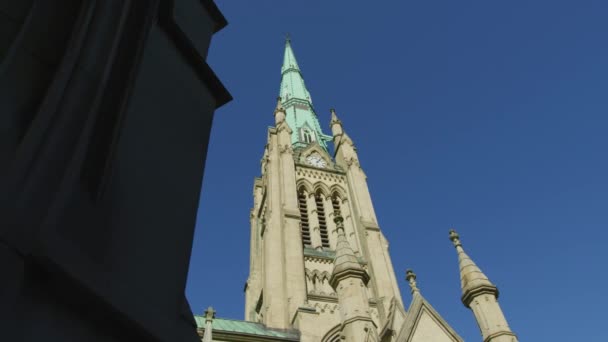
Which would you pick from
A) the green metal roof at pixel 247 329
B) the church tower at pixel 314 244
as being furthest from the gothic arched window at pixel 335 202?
the green metal roof at pixel 247 329

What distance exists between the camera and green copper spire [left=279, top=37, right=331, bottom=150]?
48675mm

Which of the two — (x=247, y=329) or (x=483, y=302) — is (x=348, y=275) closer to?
(x=483, y=302)

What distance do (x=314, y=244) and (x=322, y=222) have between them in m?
3.02

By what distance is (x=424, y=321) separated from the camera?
1623 cm

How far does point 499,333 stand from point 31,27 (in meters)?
11.6

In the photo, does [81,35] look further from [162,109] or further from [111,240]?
[111,240]

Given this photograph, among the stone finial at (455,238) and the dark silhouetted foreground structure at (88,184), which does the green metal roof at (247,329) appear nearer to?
the stone finial at (455,238)

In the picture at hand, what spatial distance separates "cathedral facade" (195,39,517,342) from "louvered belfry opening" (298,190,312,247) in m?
0.07

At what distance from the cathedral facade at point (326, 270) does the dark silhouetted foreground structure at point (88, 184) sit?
8179 mm

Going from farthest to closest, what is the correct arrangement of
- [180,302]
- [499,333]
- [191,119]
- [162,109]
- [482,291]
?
[482,291]
[499,333]
[191,119]
[162,109]
[180,302]

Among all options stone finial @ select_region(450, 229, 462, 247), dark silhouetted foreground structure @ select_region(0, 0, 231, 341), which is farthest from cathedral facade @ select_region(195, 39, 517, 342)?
dark silhouetted foreground structure @ select_region(0, 0, 231, 341)

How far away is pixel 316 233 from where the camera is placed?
31.7m

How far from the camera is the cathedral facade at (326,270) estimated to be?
38.7ft

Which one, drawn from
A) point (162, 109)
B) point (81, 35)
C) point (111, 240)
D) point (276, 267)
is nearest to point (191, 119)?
point (162, 109)
